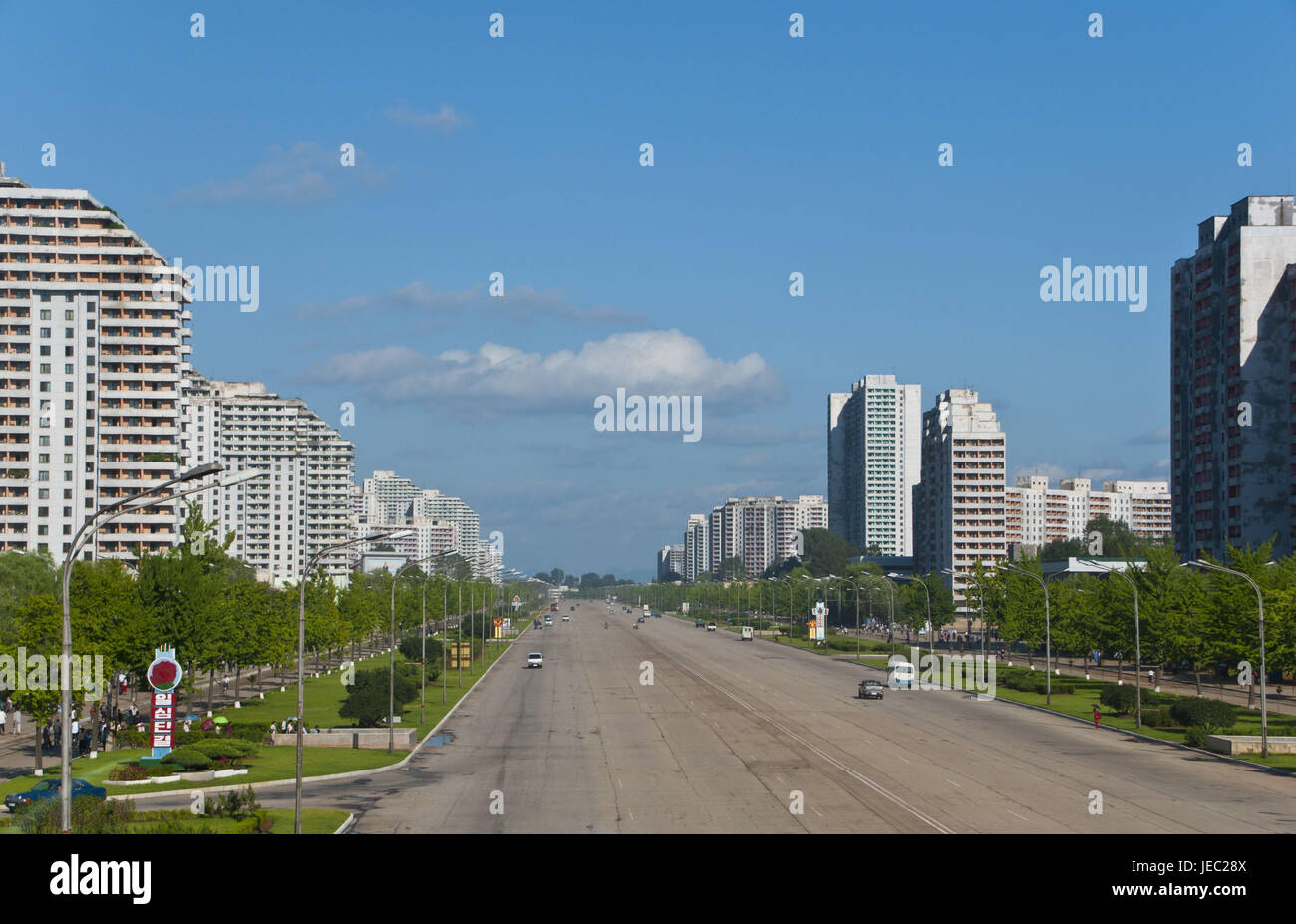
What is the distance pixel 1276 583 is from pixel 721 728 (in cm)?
4133

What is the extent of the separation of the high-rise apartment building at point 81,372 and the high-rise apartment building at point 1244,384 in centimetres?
11949

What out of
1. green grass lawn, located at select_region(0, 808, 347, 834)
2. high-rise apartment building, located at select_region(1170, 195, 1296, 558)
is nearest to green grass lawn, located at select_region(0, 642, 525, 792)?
green grass lawn, located at select_region(0, 808, 347, 834)

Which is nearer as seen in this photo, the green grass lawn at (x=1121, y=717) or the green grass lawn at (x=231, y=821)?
the green grass lawn at (x=231, y=821)

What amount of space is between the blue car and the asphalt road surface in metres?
5.82

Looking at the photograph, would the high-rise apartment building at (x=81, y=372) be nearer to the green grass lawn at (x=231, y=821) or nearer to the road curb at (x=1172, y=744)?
the road curb at (x=1172, y=744)

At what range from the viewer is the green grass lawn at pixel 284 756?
49750 mm

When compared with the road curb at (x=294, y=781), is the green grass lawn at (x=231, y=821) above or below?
above

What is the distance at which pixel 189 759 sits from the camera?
52125 mm

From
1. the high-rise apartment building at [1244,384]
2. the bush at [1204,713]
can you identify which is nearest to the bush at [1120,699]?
the bush at [1204,713]

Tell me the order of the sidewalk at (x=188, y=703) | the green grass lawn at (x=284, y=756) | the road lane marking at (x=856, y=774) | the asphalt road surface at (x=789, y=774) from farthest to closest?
the sidewalk at (x=188, y=703), the green grass lawn at (x=284, y=756), the asphalt road surface at (x=789, y=774), the road lane marking at (x=856, y=774)

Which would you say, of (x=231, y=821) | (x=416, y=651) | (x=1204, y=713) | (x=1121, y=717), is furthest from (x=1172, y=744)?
(x=416, y=651)

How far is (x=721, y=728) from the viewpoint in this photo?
69.1m

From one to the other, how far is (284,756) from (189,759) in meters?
6.63
